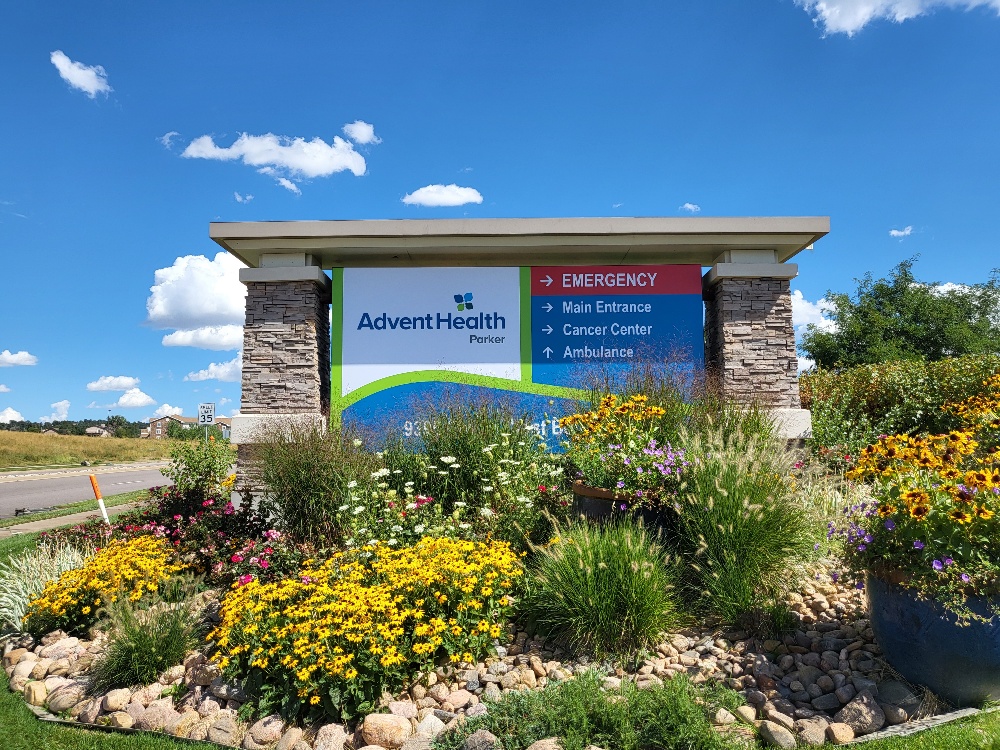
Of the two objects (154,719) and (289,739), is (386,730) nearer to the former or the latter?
(289,739)

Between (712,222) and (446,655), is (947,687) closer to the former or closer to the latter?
(446,655)

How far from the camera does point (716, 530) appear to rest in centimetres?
424

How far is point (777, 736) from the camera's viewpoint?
326 cm

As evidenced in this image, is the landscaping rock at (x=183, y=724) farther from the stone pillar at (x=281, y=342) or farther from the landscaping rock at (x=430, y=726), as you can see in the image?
the stone pillar at (x=281, y=342)

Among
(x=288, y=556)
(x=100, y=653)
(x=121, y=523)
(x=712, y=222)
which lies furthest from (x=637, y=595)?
(x=712, y=222)

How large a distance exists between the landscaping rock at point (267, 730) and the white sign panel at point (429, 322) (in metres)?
6.19

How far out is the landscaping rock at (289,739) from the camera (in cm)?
344

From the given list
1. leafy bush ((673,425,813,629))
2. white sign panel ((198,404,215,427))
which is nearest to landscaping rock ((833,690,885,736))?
leafy bush ((673,425,813,629))

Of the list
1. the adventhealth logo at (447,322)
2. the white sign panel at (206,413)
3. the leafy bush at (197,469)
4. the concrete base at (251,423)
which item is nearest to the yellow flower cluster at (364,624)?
the leafy bush at (197,469)

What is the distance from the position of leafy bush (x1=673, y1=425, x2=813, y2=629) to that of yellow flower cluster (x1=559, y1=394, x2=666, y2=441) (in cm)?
115

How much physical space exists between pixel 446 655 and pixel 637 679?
44.9 inches

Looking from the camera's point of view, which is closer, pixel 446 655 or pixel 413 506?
pixel 446 655

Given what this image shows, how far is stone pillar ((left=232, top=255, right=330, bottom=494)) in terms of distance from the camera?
30.7 feet

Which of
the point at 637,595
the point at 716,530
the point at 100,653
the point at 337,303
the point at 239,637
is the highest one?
the point at 337,303
